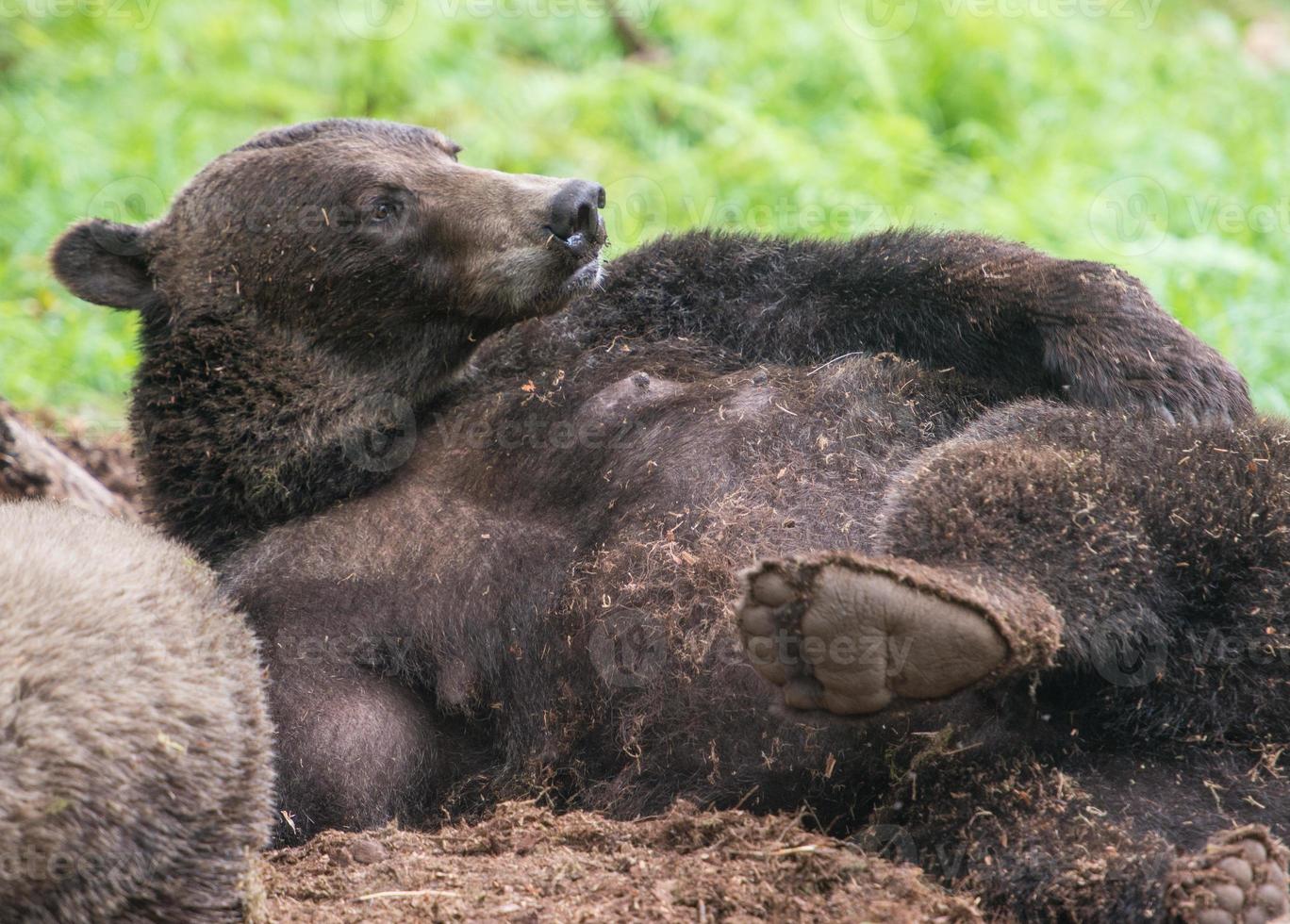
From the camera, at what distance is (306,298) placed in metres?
4.51

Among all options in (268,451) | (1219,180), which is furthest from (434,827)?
(1219,180)

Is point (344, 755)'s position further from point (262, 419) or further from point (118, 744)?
point (262, 419)

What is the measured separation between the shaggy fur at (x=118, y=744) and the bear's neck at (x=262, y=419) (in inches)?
30.2

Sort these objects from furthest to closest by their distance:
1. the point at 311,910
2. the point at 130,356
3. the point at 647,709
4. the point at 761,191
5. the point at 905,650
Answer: the point at 761,191 < the point at 130,356 < the point at 647,709 < the point at 311,910 < the point at 905,650

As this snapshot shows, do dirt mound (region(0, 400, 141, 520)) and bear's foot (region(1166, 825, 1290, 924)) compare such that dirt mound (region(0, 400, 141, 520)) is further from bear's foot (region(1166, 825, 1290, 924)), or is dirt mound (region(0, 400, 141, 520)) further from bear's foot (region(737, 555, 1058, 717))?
bear's foot (region(1166, 825, 1290, 924))

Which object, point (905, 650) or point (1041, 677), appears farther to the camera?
point (1041, 677)

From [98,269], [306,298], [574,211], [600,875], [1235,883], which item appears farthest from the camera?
[98,269]

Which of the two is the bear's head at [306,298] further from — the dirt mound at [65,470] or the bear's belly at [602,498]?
the dirt mound at [65,470]

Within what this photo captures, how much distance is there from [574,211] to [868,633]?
2.06 metres

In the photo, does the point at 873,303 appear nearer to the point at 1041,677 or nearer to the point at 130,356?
the point at 1041,677

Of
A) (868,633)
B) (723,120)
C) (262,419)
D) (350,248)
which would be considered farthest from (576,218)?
(723,120)

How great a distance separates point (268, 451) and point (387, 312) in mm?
632

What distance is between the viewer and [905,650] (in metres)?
2.83

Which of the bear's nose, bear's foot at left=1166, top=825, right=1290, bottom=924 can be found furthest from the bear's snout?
bear's foot at left=1166, top=825, right=1290, bottom=924
